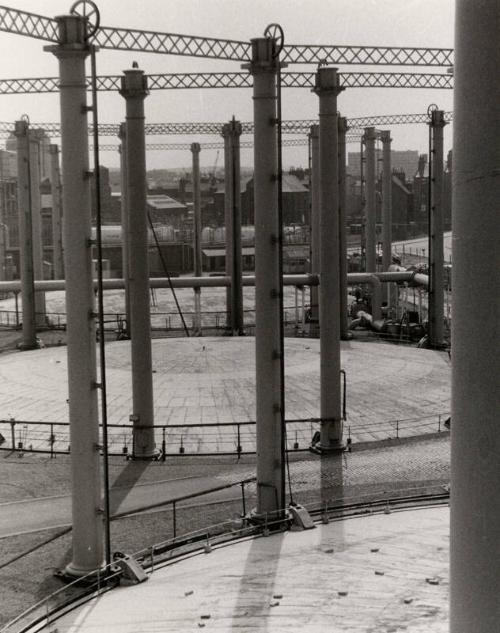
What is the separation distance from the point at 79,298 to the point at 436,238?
91.3 feet

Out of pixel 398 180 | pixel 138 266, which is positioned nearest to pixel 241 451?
pixel 138 266

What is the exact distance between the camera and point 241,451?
24188 millimetres

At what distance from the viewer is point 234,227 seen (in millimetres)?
44688

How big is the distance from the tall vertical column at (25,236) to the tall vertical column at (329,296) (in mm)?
19886

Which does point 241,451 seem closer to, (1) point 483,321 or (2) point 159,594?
(2) point 159,594

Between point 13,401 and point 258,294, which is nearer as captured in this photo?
point 258,294

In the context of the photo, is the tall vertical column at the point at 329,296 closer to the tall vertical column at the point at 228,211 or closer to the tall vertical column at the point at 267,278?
the tall vertical column at the point at 267,278

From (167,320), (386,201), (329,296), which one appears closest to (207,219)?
(386,201)

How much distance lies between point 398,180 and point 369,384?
316 feet

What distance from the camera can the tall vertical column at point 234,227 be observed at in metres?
44.5

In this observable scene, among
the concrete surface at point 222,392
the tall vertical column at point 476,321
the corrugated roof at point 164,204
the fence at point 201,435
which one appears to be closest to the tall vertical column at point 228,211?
the concrete surface at point 222,392

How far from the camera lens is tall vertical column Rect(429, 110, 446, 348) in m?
39.5

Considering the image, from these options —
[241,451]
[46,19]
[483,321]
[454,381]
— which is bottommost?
[241,451]

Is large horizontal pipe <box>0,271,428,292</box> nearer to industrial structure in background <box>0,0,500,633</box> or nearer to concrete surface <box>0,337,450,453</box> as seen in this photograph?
industrial structure in background <box>0,0,500,633</box>
